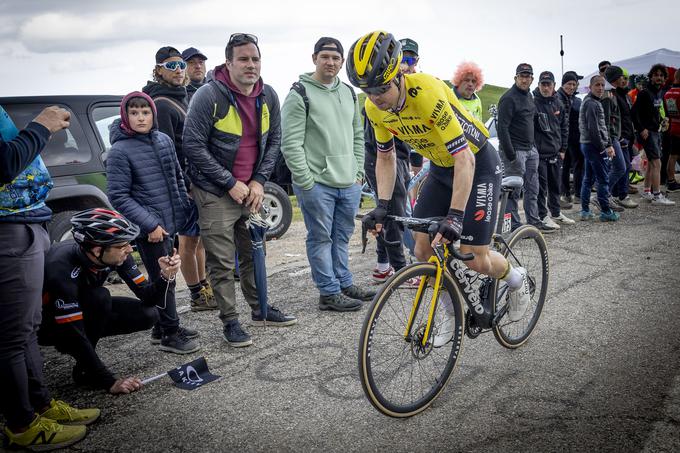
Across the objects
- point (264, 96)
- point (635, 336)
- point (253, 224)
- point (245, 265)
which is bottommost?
point (635, 336)

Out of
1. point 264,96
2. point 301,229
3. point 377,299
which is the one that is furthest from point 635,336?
point 301,229

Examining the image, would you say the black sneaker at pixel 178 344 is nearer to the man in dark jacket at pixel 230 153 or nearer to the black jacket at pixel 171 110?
the man in dark jacket at pixel 230 153

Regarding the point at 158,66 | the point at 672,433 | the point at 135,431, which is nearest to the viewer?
the point at 672,433

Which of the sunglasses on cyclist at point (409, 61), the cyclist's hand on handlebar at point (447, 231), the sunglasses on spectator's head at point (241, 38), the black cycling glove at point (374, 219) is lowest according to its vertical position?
the cyclist's hand on handlebar at point (447, 231)

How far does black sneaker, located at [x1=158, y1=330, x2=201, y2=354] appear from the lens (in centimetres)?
465

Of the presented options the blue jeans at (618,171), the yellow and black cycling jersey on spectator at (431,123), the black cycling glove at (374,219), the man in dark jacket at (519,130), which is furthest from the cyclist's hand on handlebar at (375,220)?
the blue jeans at (618,171)

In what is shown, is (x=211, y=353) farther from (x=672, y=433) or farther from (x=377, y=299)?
(x=672, y=433)

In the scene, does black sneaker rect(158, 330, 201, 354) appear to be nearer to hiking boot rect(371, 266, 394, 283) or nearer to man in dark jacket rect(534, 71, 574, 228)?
hiking boot rect(371, 266, 394, 283)

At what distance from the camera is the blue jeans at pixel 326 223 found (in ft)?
17.9

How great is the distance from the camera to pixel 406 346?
11.7 feet

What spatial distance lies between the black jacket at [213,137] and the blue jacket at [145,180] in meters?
0.22

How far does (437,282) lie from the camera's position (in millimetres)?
3504

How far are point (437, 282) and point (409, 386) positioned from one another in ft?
2.56

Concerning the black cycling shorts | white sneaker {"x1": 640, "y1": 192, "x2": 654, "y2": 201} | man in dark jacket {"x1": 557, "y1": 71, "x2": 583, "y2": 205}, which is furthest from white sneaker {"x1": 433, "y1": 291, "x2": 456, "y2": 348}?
white sneaker {"x1": 640, "y1": 192, "x2": 654, "y2": 201}
